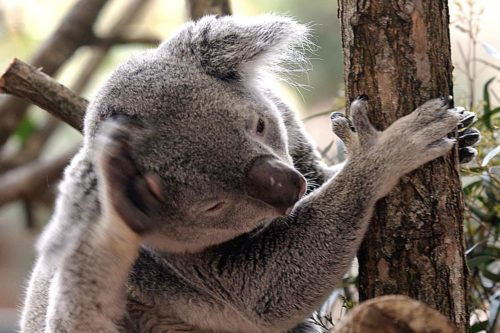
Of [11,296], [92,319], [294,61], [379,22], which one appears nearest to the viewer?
[379,22]

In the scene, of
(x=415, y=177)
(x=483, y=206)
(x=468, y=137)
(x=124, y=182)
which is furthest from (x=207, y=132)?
(x=483, y=206)

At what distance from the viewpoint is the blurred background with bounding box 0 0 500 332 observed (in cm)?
311

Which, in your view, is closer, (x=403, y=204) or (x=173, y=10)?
(x=403, y=204)

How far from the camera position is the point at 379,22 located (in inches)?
88.8

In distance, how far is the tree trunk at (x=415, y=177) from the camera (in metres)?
2.24

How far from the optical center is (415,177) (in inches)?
90.4

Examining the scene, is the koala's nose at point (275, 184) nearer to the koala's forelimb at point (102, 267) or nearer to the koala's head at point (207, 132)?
the koala's head at point (207, 132)

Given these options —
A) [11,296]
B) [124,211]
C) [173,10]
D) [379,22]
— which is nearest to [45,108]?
[124,211]

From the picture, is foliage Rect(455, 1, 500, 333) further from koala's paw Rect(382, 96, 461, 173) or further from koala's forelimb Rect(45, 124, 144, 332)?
koala's forelimb Rect(45, 124, 144, 332)

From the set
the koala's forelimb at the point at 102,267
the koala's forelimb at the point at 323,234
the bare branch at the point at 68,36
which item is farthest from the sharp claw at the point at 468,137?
the bare branch at the point at 68,36

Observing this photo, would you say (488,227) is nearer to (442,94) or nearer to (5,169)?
(442,94)

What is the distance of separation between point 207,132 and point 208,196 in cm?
20

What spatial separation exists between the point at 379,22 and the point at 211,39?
2.04 feet

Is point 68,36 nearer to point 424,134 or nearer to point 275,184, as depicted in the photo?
point 275,184
